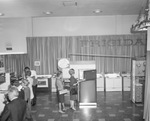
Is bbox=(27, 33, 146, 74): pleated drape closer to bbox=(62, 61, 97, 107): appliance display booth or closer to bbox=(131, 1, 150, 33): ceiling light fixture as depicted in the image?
bbox=(62, 61, 97, 107): appliance display booth

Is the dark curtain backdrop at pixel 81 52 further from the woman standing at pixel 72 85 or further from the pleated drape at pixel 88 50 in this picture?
the woman standing at pixel 72 85

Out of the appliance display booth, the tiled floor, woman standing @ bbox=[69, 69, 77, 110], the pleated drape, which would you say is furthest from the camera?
the pleated drape

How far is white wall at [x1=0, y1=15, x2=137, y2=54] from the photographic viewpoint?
23.8ft

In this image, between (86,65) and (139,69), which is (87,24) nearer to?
(86,65)

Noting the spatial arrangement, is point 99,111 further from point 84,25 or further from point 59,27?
point 59,27

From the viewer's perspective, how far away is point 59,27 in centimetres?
736

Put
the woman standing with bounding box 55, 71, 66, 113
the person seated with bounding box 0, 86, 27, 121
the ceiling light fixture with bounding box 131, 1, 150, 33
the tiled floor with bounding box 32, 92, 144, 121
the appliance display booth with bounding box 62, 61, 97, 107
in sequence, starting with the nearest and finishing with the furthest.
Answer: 1. the person seated with bounding box 0, 86, 27, 121
2. the ceiling light fixture with bounding box 131, 1, 150, 33
3. the tiled floor with bounding box 32, 92, 144, 121
4. the woman standing with bounding box 55, 71, 66, 113
5. the appliance display booth with bounding box 62, 61, 97, 107

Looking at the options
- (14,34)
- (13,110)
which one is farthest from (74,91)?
(14,34)

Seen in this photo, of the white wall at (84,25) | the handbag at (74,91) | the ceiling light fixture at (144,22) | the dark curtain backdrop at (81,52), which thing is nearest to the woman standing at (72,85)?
the handbag at (74,91)

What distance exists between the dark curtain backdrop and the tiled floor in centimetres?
164

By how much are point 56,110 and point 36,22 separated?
4.12 m

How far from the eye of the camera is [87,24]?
288 inches

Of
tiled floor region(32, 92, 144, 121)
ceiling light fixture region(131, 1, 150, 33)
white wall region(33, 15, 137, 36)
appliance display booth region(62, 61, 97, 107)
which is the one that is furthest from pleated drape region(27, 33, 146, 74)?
ceiling light fixture region(131, 1, 150, 33)

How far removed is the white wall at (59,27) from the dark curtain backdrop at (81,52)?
0.27 m
